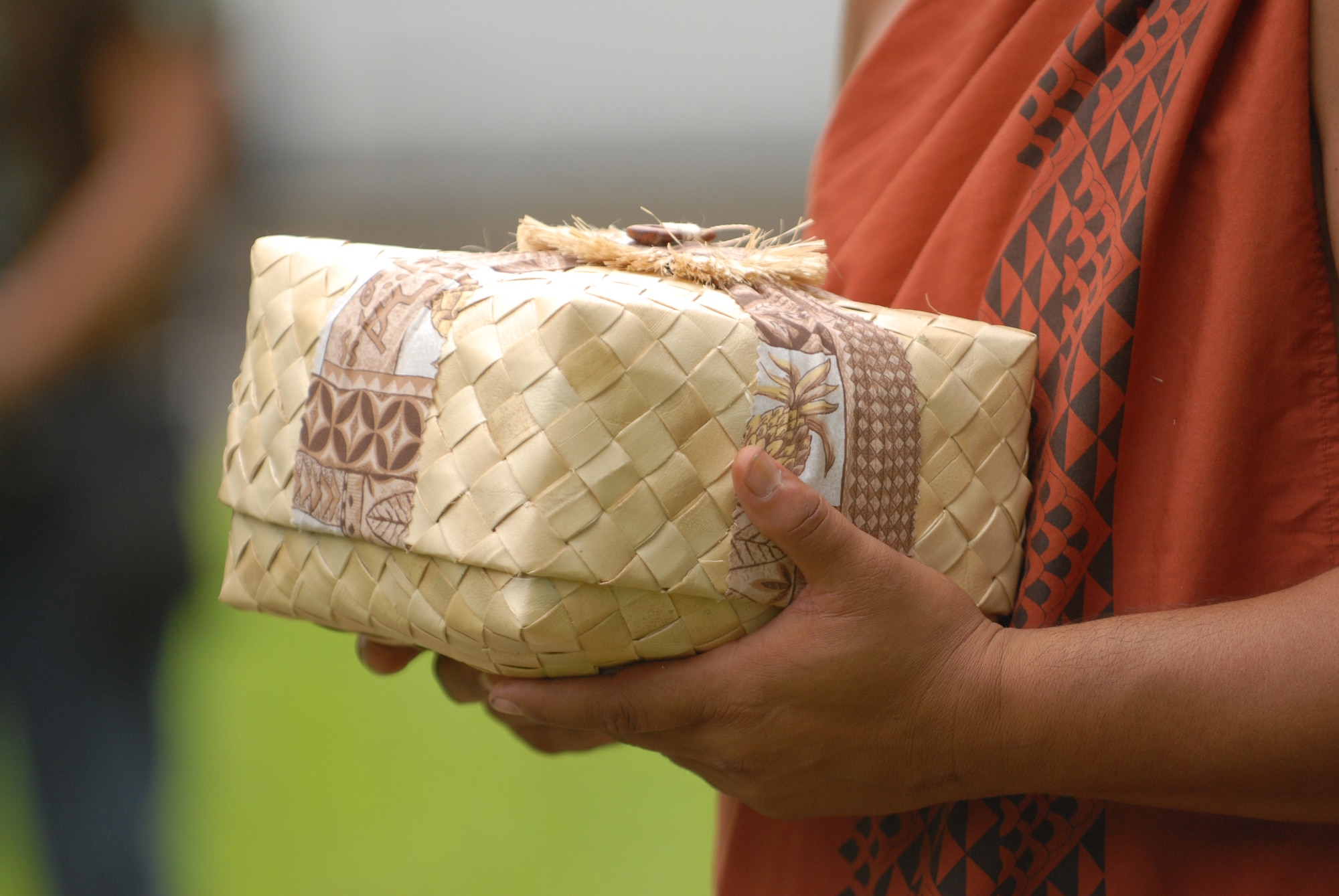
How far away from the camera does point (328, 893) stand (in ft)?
5.67

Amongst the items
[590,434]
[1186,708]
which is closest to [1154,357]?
[1186,708]

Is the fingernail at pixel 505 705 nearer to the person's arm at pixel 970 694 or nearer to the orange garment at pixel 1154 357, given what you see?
the person's arm at pixel 970 694

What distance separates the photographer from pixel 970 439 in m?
0.52

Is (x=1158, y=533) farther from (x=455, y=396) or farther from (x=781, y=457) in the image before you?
(x=455, y=396)

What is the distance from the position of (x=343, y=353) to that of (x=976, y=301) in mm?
378

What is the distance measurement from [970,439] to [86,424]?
111 centimetres

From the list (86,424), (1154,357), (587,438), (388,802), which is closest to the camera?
(587,438)

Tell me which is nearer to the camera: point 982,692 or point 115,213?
point 982,692

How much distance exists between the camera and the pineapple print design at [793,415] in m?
0.46

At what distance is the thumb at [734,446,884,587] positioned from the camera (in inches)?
17.6

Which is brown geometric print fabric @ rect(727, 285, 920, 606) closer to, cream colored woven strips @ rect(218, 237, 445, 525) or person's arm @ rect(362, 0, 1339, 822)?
person's arm @ rect(362, 0, 1339, 822)

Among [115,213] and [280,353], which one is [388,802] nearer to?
[115,213]

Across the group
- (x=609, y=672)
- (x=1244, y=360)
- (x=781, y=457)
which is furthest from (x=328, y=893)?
(x=1244, y=360)

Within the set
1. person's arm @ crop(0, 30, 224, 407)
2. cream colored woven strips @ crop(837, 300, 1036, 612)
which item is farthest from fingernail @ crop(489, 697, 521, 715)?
person's arm @ crop(0, 30, 224, 407)
